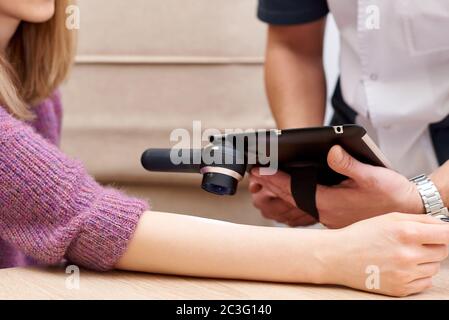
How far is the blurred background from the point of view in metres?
1.48

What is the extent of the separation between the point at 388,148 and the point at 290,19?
11.8 inches

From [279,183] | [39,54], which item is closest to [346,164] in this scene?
[279,183]

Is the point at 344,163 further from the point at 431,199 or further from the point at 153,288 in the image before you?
the point at 153,288

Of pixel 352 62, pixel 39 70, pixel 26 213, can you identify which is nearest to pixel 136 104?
pixel 39 70

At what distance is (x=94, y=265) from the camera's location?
0.70m

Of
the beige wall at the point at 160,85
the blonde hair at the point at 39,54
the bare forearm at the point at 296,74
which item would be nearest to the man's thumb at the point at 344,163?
the bare forearm at the point at 296,74

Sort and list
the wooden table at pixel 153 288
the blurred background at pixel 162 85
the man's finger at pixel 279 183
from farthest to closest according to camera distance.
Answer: the blurred background at pixel 162 85 < the man's finger at pixel 279 183 < the wooden table at pixel 153 288

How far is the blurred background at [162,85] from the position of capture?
4.86 feet

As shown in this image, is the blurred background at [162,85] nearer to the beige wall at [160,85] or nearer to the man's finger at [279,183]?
the beige wall at [160,85]

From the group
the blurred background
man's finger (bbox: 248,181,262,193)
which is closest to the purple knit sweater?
man's finger (bbox: 248,181,262,193)

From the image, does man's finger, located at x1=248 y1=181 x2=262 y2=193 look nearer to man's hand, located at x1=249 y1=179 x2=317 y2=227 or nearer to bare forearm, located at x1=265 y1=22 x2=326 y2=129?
man's hand, located at x1=249 y1=179 x2=317 y2=227

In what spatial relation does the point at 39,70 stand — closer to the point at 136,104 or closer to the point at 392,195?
the point at 136,104

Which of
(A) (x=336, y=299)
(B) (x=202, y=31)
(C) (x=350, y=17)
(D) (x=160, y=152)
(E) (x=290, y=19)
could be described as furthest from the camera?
(B) (x=202, y=31)

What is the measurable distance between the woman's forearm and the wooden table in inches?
0.5
